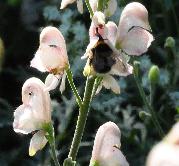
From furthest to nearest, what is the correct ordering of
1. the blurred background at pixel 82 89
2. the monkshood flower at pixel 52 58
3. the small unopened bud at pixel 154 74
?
the blurred background at pixel 82 89 < the small unopened bud at pixel 154 74 < the monkshood flower at pixel 52 58

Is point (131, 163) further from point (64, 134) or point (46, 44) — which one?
point (46, 44)

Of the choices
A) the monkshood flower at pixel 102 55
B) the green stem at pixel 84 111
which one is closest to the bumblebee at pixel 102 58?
the monkshood flower at pixel 102 55

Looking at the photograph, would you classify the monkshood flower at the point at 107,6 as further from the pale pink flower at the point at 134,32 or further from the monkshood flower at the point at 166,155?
the monkshood flower at the point at 166,155

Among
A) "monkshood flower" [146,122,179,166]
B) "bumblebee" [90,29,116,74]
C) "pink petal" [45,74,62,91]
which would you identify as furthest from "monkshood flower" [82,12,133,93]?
"monkshood flower" [146,122,179,166]

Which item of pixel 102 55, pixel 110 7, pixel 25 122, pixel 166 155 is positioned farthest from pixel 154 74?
pixel 166 155

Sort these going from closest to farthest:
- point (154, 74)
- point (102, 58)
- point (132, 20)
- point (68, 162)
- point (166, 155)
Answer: point (166, 155)
point (102, 58)
point (68, 162)
point (132, 20)
point (154, 74)

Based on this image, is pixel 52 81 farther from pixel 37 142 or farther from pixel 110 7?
pixel 110 7

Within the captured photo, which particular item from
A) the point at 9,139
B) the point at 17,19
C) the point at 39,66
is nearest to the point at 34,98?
the point at 39,66

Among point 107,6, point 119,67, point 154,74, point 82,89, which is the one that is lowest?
point 82,89
